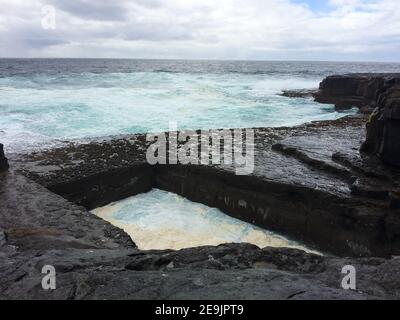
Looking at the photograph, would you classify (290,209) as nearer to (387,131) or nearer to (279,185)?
(279,185)

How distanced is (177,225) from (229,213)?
1.20 meters

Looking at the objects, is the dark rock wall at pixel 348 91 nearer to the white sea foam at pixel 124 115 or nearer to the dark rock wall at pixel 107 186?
the white sea foam at pixel 124 115

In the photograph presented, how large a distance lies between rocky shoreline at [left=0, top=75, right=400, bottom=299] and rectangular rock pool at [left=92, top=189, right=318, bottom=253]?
0.24 metres

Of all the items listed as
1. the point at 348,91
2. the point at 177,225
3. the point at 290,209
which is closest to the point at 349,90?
the point at 348,91

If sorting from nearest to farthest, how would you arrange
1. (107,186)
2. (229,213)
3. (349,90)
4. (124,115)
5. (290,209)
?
(290,209) < (229,213) < (107,186) < (124,115) < (349,90)

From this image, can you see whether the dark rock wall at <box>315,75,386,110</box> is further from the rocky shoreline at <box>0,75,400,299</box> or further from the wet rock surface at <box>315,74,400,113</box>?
the rocky shoreline at <box>0,75,400,299</box>

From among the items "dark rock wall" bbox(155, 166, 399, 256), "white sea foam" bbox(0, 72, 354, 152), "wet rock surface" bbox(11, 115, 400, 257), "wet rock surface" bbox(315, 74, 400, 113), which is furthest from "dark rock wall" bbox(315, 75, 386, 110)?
"dark rock wall" bbox(155, 166, 399, 256)

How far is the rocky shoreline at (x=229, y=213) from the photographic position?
2.63 metres

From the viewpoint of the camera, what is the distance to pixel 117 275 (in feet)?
8.92

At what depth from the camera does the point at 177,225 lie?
259 inches

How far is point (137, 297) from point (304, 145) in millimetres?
7079

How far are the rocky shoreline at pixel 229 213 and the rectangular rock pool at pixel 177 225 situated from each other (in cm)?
24

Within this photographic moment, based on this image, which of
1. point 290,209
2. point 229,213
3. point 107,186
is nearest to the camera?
point 290,209

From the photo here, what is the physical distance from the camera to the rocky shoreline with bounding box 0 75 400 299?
2.63 metres
